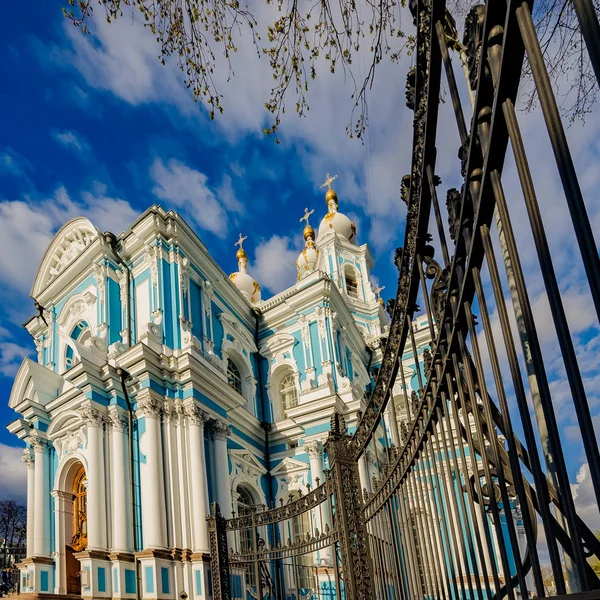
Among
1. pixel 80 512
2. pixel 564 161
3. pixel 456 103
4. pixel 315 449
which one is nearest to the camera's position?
pixel 564 161

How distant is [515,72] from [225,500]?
15452 mm

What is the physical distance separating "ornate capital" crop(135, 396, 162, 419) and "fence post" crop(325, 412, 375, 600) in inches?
381

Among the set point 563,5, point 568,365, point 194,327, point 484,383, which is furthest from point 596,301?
point 194,327

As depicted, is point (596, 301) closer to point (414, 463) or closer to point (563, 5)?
point (563, 5)

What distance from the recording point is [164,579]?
42.3 ft

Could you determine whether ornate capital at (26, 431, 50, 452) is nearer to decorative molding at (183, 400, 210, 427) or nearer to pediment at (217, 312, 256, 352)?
decorative molding at (183, 400, 210, 427)

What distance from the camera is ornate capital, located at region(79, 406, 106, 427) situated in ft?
46.8

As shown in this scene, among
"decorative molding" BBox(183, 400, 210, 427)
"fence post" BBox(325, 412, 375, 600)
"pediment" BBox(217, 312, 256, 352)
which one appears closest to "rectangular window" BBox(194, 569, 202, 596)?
"decorative molding" BBox(183, 400, 210, 427)

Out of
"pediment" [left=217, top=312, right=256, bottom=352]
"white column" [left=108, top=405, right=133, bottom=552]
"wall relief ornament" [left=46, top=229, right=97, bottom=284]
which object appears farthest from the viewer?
"pediment" [left=217, top=312, right=256, bottom=352]

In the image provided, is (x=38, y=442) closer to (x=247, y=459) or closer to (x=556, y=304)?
(x=247, y=459)

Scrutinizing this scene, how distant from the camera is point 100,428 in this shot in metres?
14.4

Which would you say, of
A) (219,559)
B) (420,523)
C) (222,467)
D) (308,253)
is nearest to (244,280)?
(308,253)

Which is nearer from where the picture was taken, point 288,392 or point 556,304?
point 556,304

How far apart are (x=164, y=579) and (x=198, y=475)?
2.43m
